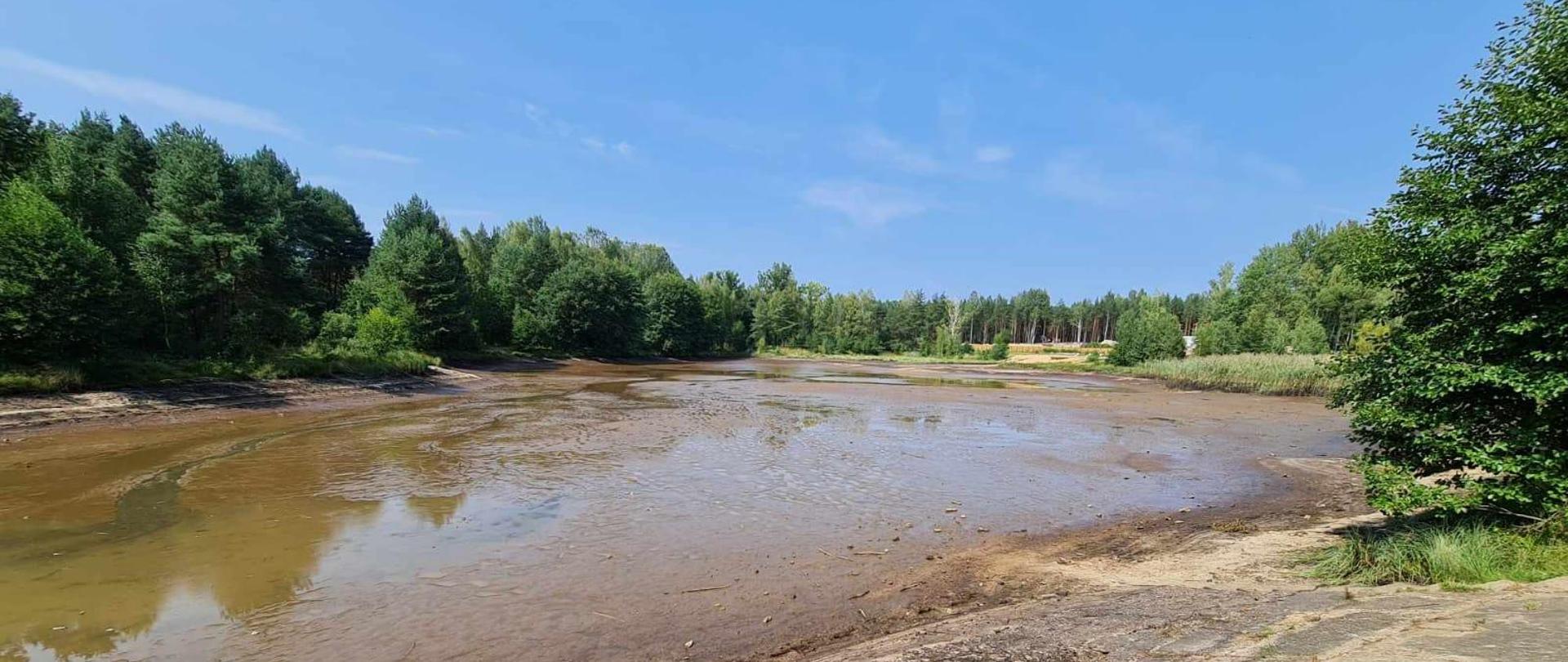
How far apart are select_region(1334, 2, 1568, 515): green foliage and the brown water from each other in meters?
5.05

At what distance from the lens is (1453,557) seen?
5895 mm

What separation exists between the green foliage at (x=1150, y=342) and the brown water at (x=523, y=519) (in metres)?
48.3

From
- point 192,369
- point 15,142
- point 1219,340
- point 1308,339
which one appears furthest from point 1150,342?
point 15,142

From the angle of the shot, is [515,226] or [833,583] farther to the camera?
[515,226]

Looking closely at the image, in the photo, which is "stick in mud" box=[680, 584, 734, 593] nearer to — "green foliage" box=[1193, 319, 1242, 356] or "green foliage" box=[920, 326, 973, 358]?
"green foliage" box=[1193, 319, 1242, 356]

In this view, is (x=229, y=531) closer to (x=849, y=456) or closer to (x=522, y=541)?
(x=522, y=541)

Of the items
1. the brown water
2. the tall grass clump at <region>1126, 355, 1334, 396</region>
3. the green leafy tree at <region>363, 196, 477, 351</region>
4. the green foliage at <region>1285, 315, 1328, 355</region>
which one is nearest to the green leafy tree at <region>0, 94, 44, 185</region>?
the green leafy tree at <region>363, 196, 477, 351</region>

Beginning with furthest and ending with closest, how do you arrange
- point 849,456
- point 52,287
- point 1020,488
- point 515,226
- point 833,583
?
point 515,226 → point 52,287 → point 849,456 → point 1020,488 → point 833,583

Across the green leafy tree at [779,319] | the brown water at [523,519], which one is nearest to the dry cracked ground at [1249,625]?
the brown water at [523,519]

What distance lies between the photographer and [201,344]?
28.6 m

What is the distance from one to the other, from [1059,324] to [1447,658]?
517 feet

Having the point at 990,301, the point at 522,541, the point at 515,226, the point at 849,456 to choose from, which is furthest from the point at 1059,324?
the point at 522,541

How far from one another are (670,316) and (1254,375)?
62.9m

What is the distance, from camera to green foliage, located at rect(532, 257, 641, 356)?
65875 millimetres
